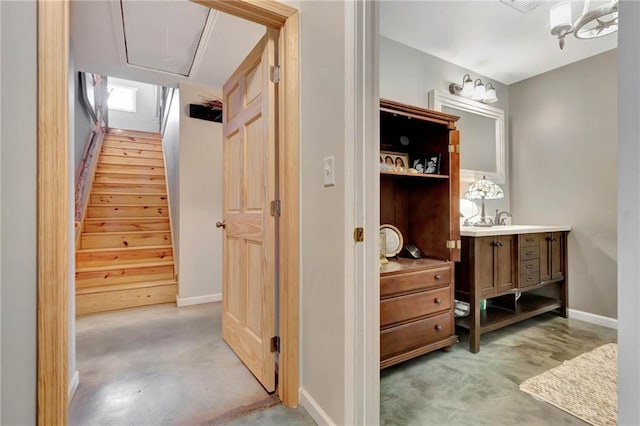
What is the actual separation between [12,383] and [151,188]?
4.32 m

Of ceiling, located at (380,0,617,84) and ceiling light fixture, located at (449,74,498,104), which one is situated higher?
ceiling, located at (380,0,617,84)

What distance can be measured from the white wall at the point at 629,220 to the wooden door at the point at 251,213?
4.35ft

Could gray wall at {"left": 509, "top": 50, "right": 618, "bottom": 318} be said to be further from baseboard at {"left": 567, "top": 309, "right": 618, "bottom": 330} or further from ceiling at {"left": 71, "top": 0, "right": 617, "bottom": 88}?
ceiling at {"left": 71, "top": 0, "right": 617, "bottom": 88}

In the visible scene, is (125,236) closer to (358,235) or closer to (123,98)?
(358,235)

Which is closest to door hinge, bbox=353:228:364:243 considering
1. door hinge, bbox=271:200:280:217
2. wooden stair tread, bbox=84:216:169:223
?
door hinge, bbox=271:200:280:217

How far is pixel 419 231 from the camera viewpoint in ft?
7.61

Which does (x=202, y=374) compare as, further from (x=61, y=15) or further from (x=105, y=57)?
(x=105, y=57)

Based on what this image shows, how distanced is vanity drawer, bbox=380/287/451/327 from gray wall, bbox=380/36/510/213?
4.24ft

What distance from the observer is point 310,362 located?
1.47 m

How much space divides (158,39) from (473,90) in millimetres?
2787

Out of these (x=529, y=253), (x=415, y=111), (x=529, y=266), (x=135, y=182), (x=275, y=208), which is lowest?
(x=529, y=266)

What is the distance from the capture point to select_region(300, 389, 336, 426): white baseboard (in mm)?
1325

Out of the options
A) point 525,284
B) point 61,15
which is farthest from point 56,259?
point 525,284

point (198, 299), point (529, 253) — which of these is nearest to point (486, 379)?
point (529, 253)
